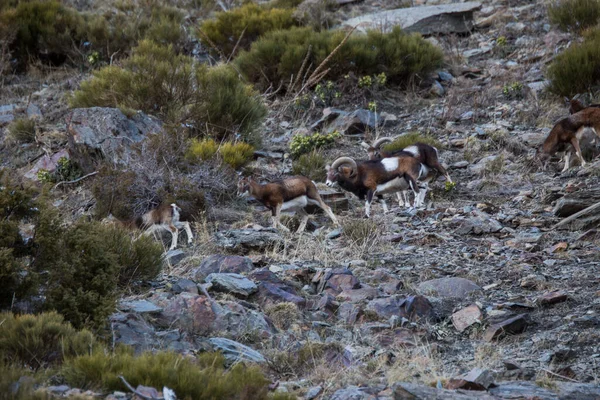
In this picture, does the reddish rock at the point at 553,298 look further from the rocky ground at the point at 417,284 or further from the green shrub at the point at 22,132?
the green shrub at the point at 22,132

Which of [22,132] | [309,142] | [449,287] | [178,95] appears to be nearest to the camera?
[449,287]

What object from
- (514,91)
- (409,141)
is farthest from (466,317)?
(514,91)

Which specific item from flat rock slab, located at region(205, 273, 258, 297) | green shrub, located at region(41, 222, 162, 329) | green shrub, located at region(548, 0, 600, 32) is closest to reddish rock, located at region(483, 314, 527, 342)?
flat rock slab, located at region(205, 273, 258, 297)

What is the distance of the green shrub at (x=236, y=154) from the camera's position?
43.7ft

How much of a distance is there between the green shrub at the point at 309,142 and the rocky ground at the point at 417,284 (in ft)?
0.94

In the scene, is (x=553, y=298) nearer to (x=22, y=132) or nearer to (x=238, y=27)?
(x=22, y=132)

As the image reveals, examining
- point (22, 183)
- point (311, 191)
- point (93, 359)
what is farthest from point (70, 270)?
point (311, 191)

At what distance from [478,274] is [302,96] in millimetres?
8885

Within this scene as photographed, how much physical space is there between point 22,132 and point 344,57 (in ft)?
22.2

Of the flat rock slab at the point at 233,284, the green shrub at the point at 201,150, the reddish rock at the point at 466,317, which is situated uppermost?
the flat rock slab at the point at 233,284

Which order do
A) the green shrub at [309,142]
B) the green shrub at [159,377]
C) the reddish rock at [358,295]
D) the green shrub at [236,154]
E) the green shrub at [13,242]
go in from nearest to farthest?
1. the green shrub at [159,377]
2. the green shrub at [13,242]
3. the reddish rock at [358,295]
4. the green shrub at [236,154]
5. the green shrub at [309,142]

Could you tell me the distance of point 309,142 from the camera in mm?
14898

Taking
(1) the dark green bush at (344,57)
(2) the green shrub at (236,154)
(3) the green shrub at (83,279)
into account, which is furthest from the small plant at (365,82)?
(3) the green shrub at (83,279)

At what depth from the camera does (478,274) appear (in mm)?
9078
